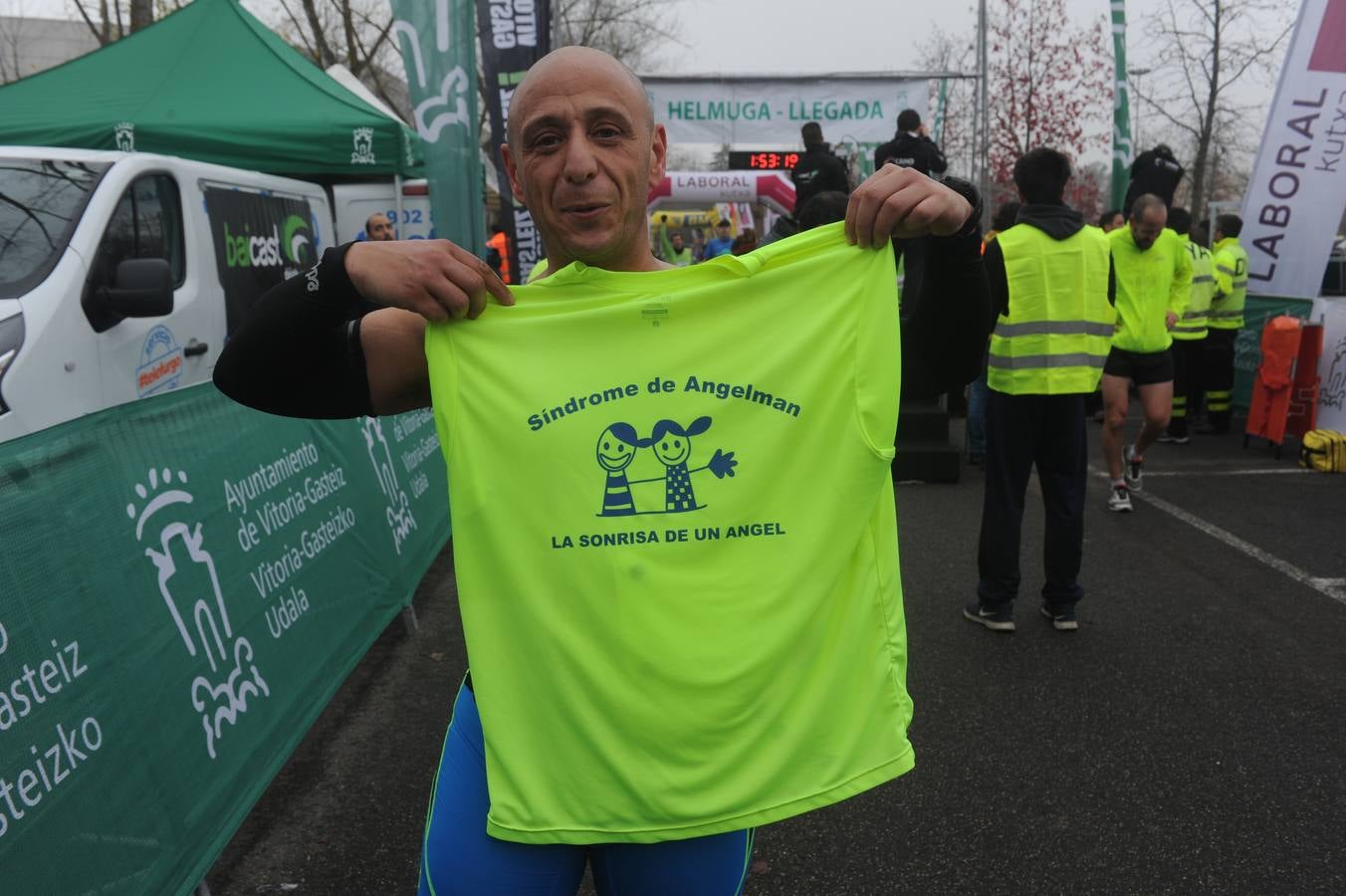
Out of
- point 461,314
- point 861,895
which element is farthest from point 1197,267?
point 461,314

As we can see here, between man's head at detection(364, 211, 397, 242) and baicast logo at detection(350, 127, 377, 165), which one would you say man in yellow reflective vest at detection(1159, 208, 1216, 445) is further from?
baicast logo at detection(350, 127, 377, 165)

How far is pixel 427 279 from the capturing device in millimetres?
1476

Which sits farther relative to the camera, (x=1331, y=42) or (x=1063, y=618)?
(x=1331, y=42)

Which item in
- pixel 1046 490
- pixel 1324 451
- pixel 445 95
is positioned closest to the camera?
pixel 1046 490

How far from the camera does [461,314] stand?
1.51m

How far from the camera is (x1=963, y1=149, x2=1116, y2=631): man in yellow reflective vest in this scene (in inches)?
189

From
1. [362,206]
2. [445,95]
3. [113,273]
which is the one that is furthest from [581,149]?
[362,206]

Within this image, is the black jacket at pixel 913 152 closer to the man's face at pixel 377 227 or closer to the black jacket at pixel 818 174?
the black jacket at pixel 818 174

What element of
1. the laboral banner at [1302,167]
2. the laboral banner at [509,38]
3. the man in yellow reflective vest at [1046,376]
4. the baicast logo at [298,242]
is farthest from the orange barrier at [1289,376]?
the baicast logo at [298,242]

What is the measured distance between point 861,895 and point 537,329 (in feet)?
6.83

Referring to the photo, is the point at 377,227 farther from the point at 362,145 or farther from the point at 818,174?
the point at 818,174

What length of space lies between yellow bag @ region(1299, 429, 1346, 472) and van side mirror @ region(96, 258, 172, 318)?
844 cm

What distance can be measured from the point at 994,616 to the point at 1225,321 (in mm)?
6715

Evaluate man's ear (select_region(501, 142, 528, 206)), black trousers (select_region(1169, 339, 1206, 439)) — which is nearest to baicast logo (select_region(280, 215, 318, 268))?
man's ear (select_region(501, 142, 528, 206))
